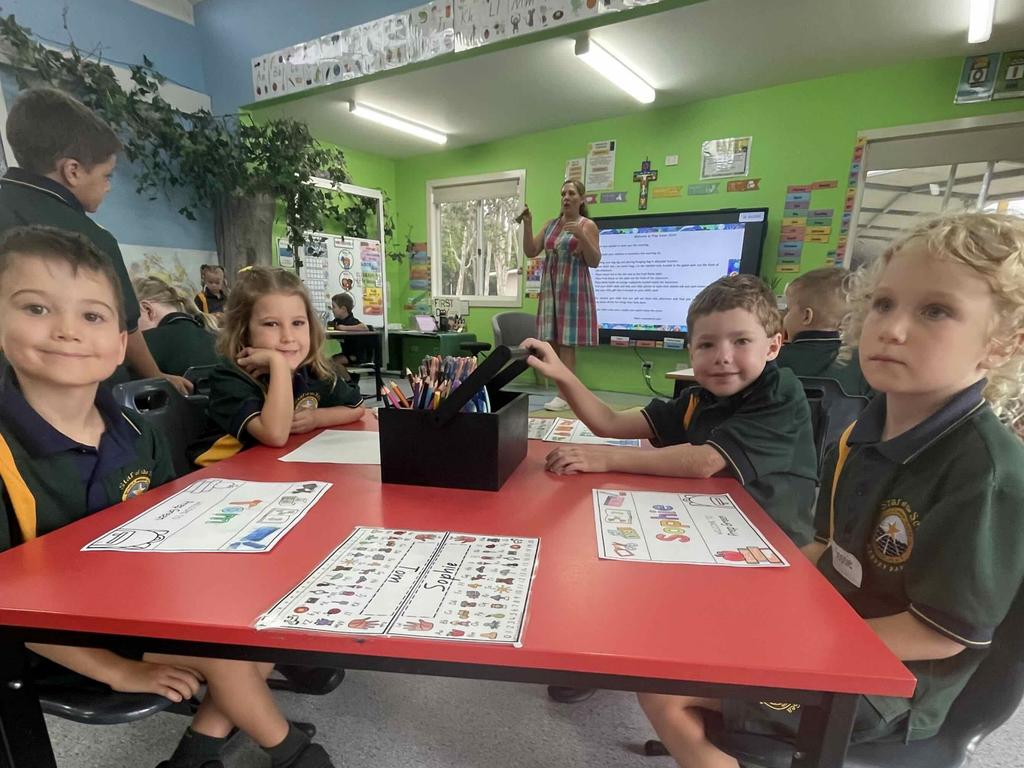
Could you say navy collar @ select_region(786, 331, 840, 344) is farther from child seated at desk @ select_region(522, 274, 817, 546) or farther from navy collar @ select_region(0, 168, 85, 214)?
navy collar @ select_region(0, 168, 85, 214)

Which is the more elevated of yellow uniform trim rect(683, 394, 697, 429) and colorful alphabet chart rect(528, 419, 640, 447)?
yellow uniform trim rect(683, 394, 697, 429)

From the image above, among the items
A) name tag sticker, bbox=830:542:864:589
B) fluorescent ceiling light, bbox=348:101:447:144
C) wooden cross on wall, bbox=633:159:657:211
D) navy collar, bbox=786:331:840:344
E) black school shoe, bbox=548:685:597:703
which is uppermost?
fluorescent ceiling light, bbox=348:101:447:144

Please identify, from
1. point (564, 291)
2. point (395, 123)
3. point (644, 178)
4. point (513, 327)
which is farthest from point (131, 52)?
point (644, 178)

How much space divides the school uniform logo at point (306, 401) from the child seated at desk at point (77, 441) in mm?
378

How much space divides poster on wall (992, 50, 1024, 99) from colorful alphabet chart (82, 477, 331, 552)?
4.32 metres

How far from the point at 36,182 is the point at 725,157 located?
13.0 ft

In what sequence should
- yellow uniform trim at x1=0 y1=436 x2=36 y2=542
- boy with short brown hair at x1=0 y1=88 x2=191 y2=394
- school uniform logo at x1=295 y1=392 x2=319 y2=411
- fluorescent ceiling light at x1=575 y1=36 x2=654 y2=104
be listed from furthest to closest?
fluorescent ceiling light at x1=575 y1=36 x2=654 y2=104 < boy with short brown hair at x1=0 y1=88 x2=191 y2=394 < school uniform logo at x1=295 y1=392 x2=319 y2=411 < yellow uniform trim at x1=0 y1=436 x2=36 y2=542

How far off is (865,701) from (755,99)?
13.4ft

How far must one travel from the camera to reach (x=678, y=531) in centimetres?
62

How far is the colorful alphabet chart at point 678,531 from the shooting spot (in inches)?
21.6

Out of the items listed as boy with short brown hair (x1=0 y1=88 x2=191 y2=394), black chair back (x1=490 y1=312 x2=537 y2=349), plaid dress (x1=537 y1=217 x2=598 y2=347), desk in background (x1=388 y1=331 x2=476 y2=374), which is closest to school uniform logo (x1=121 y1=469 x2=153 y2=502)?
boy with short brown hair (x1=0 y1=88 x2=191 y2=394)

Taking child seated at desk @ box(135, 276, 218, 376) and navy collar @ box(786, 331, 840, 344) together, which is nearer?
navy collar @ box(786, 331, 840, 344)

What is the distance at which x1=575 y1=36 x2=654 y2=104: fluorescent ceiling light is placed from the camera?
2.74 m

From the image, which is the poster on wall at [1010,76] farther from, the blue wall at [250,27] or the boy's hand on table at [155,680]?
the boy's hand on table at [155,680]
